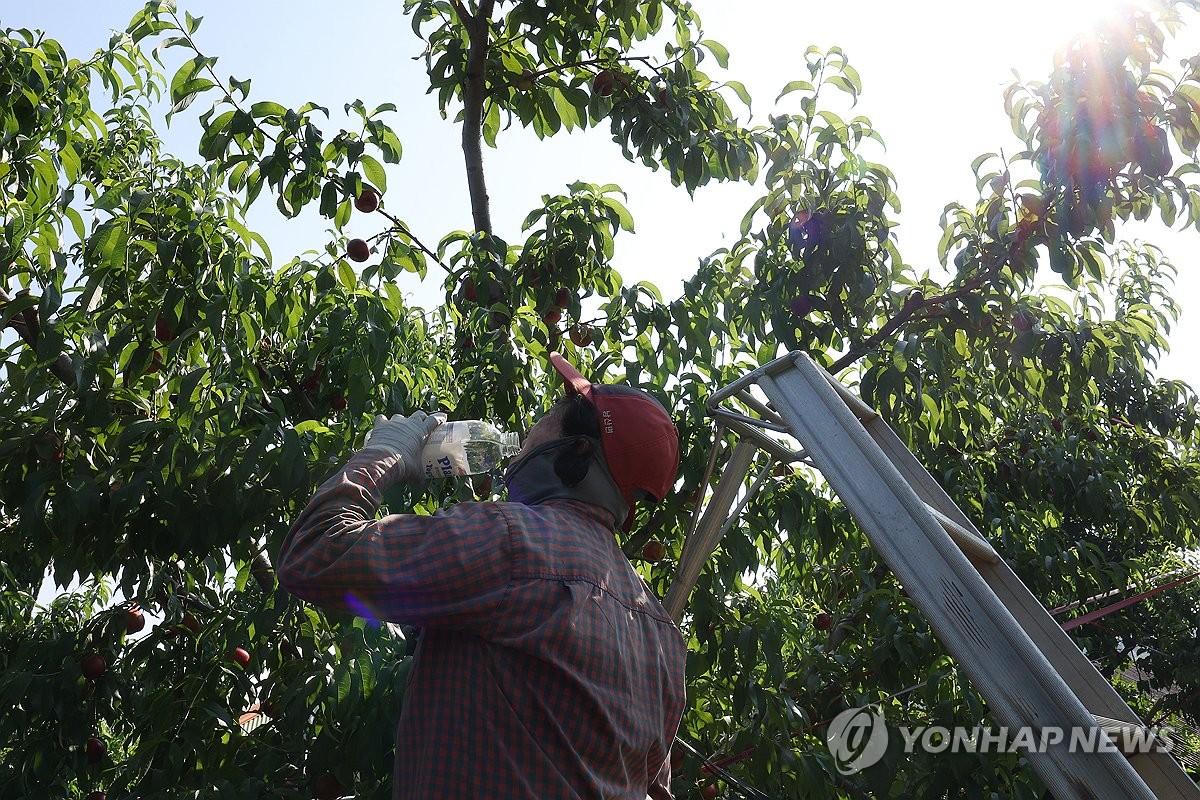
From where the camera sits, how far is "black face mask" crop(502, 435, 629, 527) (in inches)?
78.2

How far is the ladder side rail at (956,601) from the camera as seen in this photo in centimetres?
143

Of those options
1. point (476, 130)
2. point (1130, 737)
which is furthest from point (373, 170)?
point (1130, 737)

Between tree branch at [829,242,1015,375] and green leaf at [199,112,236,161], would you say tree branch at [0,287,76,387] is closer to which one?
green leaf at [199,112,236,161]

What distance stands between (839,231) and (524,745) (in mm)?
2427

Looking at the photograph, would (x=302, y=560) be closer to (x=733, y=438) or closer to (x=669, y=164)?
(x=733, y=438)

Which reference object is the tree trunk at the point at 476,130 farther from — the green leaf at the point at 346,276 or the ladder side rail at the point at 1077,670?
the ladder side rail at the point at 1077,670

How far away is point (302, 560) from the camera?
162 cm

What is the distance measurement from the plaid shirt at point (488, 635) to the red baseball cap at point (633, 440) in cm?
24

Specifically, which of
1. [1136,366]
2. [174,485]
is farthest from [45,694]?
[1136,366]

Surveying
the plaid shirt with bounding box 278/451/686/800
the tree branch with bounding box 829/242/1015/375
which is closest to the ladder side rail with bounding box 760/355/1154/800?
the plaid shirt with bounding box 278/451/686/800

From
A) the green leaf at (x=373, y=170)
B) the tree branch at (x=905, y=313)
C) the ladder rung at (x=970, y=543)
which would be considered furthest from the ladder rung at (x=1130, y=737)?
the green leaf at (x=373, y=170)

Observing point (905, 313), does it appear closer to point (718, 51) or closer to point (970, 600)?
point (718, 51)

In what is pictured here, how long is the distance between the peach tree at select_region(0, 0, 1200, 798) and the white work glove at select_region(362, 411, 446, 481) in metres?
0.47

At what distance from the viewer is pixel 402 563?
1.63 m
